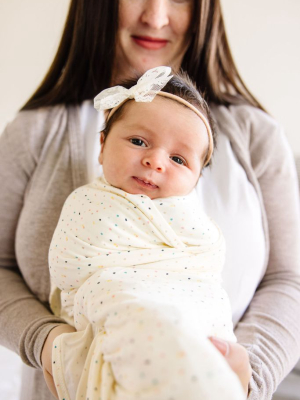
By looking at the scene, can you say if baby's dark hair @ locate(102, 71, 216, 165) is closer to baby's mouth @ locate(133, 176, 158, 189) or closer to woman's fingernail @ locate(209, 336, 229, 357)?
baby's mouth @ locate(133, 176, 158, 189)

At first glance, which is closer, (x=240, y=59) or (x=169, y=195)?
(x=169, y=195)

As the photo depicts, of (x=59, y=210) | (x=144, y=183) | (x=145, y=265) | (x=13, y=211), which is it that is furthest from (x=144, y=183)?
(x=13, y=211)

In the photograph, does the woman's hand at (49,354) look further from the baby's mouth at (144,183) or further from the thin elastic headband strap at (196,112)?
the thin elastic headband strap at (196,112)

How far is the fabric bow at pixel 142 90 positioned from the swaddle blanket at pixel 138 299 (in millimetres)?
160

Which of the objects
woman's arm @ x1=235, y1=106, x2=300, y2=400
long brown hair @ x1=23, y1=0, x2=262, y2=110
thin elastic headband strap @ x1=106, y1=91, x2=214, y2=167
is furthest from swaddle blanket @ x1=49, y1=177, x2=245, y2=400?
long brown hair @ x1=23, y1=0, x2=262, y2=110

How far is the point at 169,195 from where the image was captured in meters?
0.76

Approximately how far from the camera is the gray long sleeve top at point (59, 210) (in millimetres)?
862

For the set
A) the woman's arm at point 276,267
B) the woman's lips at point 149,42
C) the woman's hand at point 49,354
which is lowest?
the woman's hand at point 49,354

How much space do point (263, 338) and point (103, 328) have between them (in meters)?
0.39

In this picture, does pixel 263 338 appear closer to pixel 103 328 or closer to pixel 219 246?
pixel 219 246

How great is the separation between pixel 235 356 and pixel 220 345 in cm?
5

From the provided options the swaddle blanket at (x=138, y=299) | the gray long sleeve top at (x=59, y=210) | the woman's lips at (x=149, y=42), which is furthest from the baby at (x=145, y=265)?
the woman's lips at (x=149, y=42)

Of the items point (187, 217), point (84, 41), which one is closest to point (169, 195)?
point (187, 217)

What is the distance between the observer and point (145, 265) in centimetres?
68
